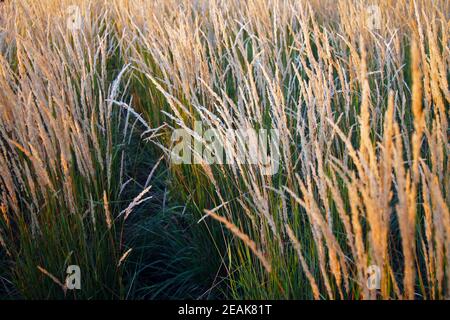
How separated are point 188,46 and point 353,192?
1.26 metres

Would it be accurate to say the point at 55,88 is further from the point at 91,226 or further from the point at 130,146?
the point at 130,146

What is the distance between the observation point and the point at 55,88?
1.66 metres

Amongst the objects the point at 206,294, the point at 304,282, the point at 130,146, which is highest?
the point at 130,146

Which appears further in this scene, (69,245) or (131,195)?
(131,195)

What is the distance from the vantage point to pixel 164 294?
1775mm

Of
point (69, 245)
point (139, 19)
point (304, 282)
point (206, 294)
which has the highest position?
point (139, 19)

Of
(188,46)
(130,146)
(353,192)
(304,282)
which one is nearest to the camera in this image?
(353,192)
